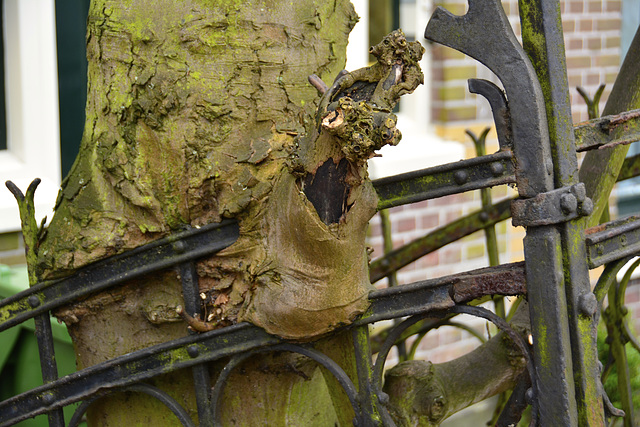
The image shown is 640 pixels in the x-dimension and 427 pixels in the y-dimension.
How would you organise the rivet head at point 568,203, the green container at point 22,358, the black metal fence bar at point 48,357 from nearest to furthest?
the rivet head at point 568,203
the black metal fence bar at point 48,357
the green container at point 22,358

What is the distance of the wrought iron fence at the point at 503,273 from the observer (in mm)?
1266

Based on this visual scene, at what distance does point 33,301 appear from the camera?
159 cm

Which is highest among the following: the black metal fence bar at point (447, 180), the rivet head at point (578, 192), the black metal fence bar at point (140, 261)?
the black metal fence bar at point (447, 180)

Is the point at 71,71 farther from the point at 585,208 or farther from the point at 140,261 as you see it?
the point at 585,208

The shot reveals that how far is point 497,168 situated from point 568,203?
0.13m

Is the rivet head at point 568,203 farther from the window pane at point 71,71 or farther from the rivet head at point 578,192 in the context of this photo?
the window pane at point 71,71

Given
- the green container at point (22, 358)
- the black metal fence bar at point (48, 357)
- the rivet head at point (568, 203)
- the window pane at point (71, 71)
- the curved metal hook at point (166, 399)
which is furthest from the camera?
the window pane at point (71, 71)

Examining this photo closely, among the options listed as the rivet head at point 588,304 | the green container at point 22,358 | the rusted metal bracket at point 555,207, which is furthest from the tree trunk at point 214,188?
the green container at point 22,358

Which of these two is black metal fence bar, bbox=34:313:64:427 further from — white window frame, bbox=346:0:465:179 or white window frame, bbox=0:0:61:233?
white window frame, bbox=346:0:465:179

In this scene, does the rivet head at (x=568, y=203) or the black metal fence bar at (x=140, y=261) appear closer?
the rivet head at (x=568, y=203)

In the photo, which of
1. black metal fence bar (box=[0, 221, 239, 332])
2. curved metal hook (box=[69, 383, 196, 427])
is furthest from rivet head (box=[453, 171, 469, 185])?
curved metal hook (box=[69, 383, 196, 427])

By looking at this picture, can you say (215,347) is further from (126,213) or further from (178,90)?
(178,90)

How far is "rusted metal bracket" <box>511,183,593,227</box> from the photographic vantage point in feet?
4.10

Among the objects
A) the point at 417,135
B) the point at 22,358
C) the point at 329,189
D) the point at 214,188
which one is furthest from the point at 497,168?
the point at 417,135
